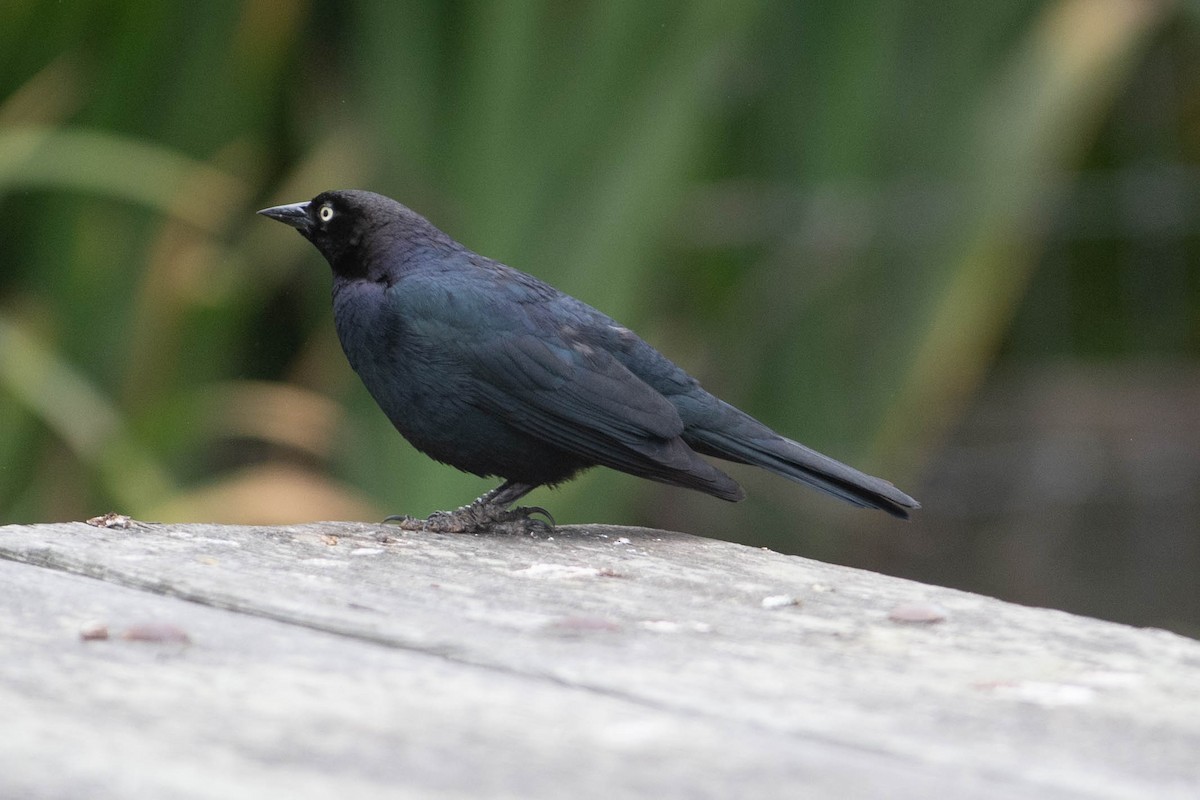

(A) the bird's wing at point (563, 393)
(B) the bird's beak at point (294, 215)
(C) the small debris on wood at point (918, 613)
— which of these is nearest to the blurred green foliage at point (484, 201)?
(B) the bird's beak at point (294, 215)

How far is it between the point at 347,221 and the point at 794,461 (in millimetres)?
1090

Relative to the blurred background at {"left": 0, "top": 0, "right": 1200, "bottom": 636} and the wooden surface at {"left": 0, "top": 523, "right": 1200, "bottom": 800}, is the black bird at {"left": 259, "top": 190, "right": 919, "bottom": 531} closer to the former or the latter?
the wooden surface at {"left": 0, "top": 523, "right": 1200, "bottom": 800}

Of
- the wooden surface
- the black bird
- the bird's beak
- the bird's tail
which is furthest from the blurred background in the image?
the wooden surface

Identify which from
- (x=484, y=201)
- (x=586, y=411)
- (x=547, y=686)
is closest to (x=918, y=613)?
(x=547, y=686)

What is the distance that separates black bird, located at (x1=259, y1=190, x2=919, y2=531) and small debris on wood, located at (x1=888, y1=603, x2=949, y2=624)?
3.85ft

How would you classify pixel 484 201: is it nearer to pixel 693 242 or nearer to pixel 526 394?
pixel 693 242

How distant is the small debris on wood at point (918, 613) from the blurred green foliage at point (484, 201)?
2.78 meters

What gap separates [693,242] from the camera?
5.92 meters

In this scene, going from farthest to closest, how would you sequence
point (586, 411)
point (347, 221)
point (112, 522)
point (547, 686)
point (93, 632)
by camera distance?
point (347, 221) < point (586, 411) < point (112, 522) < point (93, 632) < point (547, 686)

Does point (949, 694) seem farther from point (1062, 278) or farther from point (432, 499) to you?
point (1062, 278)

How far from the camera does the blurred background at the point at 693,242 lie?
498 centimetres

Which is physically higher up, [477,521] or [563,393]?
[563,393]

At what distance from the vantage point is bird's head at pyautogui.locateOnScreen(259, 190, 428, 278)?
11.8ft

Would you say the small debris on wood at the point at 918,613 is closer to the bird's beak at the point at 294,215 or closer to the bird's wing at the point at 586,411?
the bird's wing at the point at 586,411
